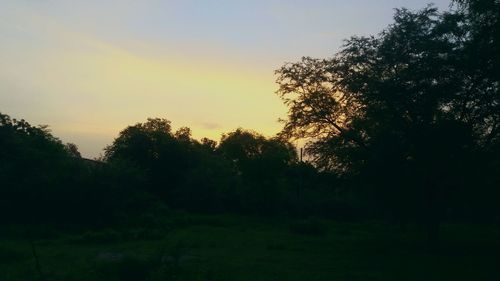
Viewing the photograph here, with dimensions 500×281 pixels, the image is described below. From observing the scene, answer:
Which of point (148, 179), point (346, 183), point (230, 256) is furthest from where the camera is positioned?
point (148, 179)

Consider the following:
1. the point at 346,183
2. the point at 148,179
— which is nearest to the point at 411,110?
the point at 346,183

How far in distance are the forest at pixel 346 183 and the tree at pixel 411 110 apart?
7cm

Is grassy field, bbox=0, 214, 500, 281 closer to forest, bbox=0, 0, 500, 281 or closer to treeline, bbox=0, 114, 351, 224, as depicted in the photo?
forest, bbox=0, 0, 500, 281

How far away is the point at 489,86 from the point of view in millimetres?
26375

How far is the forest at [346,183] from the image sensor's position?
21.2 metres

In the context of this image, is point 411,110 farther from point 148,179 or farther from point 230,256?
point 148,179

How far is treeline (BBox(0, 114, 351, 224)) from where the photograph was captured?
40.3 meters

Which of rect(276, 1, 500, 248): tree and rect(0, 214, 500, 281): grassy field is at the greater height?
rect(276, 1, 500, 248): tree

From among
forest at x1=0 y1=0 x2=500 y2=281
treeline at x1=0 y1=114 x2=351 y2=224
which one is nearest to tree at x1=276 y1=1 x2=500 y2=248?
forest at x1=0 y1=0 x2=500 y2=281

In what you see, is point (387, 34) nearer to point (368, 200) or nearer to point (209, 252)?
point (368, 200)

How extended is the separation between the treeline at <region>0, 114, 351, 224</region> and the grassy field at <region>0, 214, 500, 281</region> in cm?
279

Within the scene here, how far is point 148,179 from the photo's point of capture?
5681 cm

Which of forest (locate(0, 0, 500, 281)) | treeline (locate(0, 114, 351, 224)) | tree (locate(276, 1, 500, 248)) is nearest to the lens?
forest (locate(0, 0, 500, 281))

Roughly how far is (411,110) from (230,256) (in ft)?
32.8
